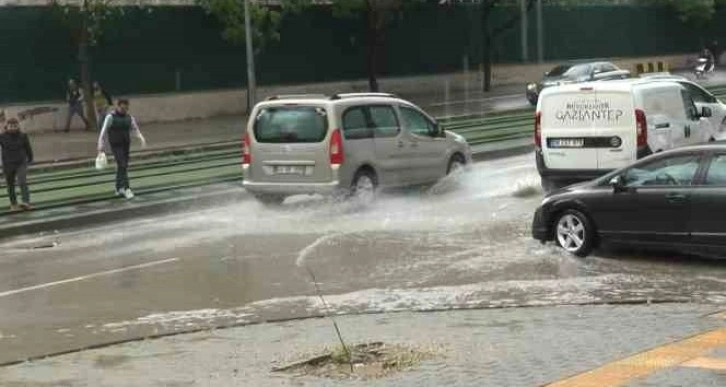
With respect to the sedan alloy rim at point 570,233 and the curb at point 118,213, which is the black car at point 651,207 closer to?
the sedan alloy rim at point 570,233

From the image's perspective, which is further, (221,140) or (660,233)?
(221,140)

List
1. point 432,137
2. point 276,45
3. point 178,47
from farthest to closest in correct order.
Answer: point 276,45
point 178,47
point 432,137

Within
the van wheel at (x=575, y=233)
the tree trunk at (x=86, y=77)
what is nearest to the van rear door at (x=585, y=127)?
the van wheel at (x=575, y=233)

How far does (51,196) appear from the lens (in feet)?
67.1

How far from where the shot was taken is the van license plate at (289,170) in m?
18.0

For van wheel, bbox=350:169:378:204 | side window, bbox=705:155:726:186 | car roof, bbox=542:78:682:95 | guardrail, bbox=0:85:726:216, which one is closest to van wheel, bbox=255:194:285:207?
van wheel, bbox=350:169:378:204

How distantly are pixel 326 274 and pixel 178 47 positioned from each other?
3074 centimetres

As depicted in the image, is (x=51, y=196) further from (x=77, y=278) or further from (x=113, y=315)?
(x=113, y=315)

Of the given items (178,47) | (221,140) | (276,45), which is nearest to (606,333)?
(221,140)

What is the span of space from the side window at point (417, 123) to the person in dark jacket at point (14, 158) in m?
5.98

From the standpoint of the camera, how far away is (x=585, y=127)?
17188 millimetres

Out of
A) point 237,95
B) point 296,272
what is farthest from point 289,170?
point 237,95

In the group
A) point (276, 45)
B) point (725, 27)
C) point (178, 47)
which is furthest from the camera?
point (725, 27)

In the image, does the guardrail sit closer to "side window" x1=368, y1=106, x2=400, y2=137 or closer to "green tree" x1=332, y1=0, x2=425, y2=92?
"side window" x1=368, y1=106, x2=400, y2=137
